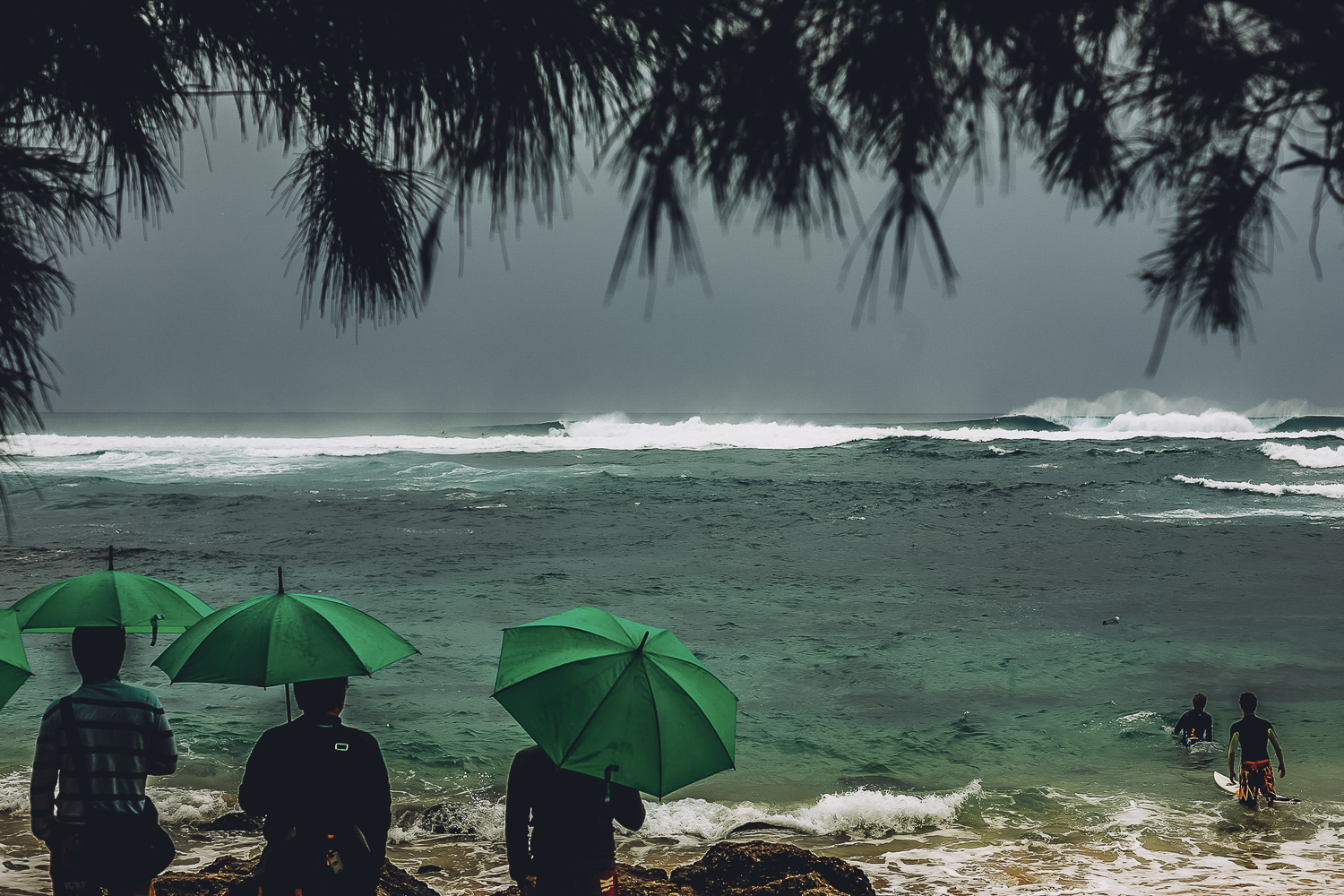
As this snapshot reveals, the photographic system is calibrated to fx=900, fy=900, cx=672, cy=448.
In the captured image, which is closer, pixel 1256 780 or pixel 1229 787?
pixel 1256 780

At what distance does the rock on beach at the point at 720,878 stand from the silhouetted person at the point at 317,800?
139 cm

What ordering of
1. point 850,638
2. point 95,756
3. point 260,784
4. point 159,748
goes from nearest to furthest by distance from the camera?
point 260,784 → point 95,756 → point 159,748 → point 850,638

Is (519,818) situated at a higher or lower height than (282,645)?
lower

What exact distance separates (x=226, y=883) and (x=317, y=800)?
1913 mm

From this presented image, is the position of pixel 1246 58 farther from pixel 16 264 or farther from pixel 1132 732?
pixel 1132 732

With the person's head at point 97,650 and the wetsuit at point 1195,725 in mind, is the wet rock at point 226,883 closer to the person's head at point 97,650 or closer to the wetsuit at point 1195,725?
the person's head at point 97,650

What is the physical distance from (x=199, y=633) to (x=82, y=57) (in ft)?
8.43

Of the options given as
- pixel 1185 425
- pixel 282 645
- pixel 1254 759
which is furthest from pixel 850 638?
pixel 1185 425

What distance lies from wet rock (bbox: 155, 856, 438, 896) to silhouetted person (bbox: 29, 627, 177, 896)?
87cm

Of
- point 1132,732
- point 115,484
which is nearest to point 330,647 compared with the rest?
point 1132,732

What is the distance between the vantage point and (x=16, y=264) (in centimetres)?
238

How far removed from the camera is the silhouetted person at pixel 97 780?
3.08m

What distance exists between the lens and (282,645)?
3814 mm

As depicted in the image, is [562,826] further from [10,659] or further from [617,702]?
[10,659]
